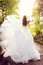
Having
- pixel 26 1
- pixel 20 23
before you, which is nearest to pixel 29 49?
pixel 20 23

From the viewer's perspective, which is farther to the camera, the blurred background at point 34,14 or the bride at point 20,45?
the blurred background at point 34,14

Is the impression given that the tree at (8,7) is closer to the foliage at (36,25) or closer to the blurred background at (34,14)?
the blurred background at (34,14)

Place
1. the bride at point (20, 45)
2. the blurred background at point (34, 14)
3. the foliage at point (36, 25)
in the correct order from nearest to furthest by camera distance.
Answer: the bride at point (20, 45), the blurred background at point (34, 14), the foliage at point (36, 25)

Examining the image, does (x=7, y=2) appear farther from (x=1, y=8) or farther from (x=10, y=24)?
(x=10, y=24)

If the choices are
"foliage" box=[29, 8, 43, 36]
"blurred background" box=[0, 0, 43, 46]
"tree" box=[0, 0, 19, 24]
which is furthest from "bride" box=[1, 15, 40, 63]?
"foliage" box=[29, 8, 43, 36]

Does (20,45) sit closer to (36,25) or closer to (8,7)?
(8,7)

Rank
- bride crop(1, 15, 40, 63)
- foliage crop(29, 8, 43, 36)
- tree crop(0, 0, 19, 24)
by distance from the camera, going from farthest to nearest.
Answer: foliage crop(29, 8, 43, 36) < tree crop(0, 0, 19, 24) < bride crop(1, 15, 40, 63)

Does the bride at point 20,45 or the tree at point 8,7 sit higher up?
the tree at point 8,7

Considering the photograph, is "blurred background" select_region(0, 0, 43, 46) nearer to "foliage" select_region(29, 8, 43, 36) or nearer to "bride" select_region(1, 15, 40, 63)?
"foliage" select_region(29, 8, 43, 36)

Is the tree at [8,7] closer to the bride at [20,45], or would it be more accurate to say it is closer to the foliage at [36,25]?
the foliage at [36,25]

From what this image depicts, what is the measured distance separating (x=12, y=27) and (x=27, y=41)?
443 mm

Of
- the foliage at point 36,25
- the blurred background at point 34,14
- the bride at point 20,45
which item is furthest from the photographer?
the foliage at point 36,25

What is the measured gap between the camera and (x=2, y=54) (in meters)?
3.96

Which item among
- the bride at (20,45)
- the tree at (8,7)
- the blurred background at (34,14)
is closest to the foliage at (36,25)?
the blurred background at (34,14)
